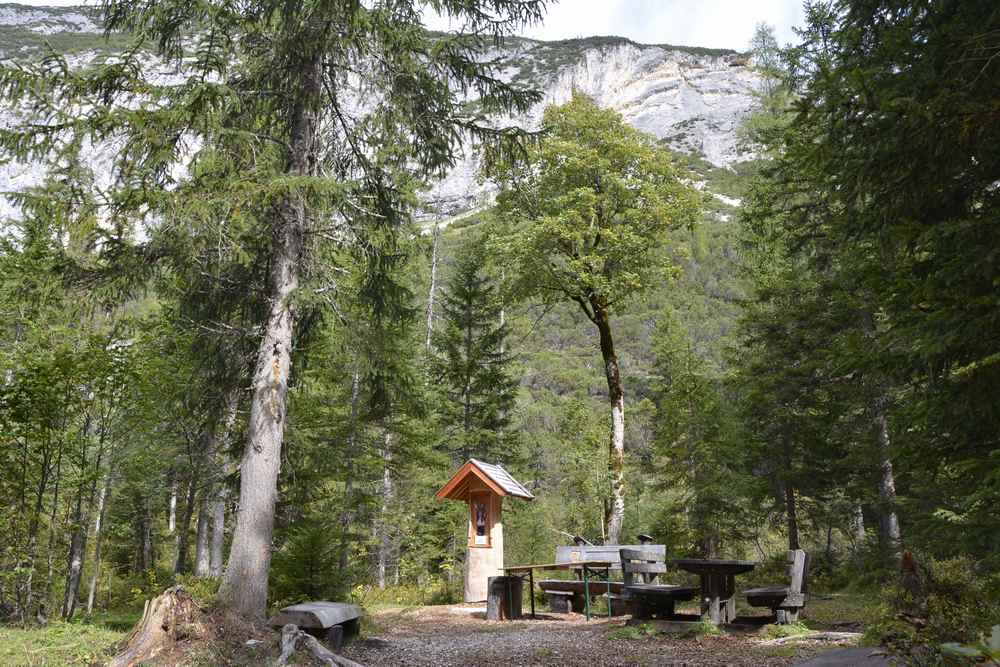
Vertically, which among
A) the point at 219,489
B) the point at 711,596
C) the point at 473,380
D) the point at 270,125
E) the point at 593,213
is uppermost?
the point at 593,213

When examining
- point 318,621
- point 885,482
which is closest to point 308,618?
point 318,621

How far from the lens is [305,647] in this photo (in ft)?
19.9

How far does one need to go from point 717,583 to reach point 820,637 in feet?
6.19

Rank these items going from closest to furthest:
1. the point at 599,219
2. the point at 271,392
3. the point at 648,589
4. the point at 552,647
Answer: the point at 552,647, the point at 271,392, the point at 648,589, the point at 599,219

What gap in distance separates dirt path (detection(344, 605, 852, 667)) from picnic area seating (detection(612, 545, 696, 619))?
47 cm

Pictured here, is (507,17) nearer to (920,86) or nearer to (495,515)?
(920,86)

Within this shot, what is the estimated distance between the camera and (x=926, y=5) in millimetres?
5887

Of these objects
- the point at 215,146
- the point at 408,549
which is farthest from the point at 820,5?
the point at 408,549

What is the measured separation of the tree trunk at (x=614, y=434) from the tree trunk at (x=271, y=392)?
27.3 feet

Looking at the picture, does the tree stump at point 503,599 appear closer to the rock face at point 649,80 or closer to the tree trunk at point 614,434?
the tree trunk at point 614,434

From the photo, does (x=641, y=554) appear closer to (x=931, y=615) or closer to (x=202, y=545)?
(x=931, y=615)

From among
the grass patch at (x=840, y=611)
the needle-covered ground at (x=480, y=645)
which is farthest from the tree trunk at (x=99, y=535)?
the grass patch at (x=840, y=611)

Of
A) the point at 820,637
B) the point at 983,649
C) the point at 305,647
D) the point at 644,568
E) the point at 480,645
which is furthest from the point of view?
the point at 644,568

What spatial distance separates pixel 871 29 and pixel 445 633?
941cm
